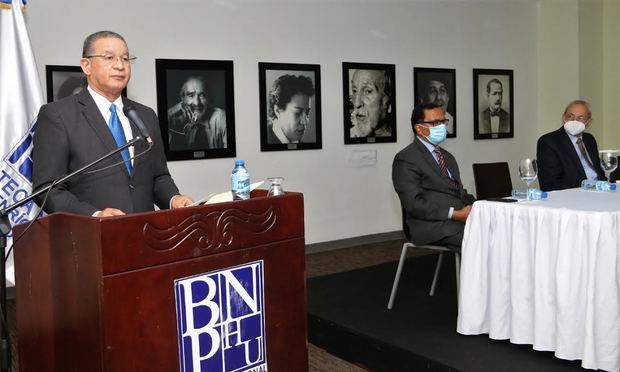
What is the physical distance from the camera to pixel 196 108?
5.95 meters

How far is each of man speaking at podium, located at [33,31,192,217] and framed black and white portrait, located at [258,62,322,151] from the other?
3825 mm

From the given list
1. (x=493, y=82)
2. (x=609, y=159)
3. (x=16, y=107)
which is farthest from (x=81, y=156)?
(x=493, y=82)

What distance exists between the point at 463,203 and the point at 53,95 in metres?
3.41

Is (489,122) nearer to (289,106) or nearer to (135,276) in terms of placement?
(289,106)

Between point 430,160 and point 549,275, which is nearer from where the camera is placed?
point 549,275

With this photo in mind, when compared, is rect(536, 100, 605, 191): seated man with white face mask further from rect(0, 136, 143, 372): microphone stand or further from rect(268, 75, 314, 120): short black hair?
rect(0, 136, 143, 372): microphone stand

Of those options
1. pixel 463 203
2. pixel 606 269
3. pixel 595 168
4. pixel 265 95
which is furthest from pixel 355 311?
pixel 265 95

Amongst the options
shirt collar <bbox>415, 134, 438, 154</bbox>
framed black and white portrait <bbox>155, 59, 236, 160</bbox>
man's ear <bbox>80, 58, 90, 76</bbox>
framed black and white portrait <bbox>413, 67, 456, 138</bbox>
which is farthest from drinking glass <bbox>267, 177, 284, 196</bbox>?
framed black and white portrait <bbox>413, 67, 456, 138</bbox>

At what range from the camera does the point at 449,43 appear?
7871 mm

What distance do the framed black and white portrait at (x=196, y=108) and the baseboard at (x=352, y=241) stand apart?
1430 millimetres

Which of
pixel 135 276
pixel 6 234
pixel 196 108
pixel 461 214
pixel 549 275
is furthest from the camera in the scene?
pixel 196 108

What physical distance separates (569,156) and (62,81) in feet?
13.6

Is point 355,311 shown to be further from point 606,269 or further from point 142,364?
point 142,364

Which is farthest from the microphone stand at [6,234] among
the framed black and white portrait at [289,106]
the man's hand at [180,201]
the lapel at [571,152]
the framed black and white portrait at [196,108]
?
the framed black and white portrait at [289,106]
